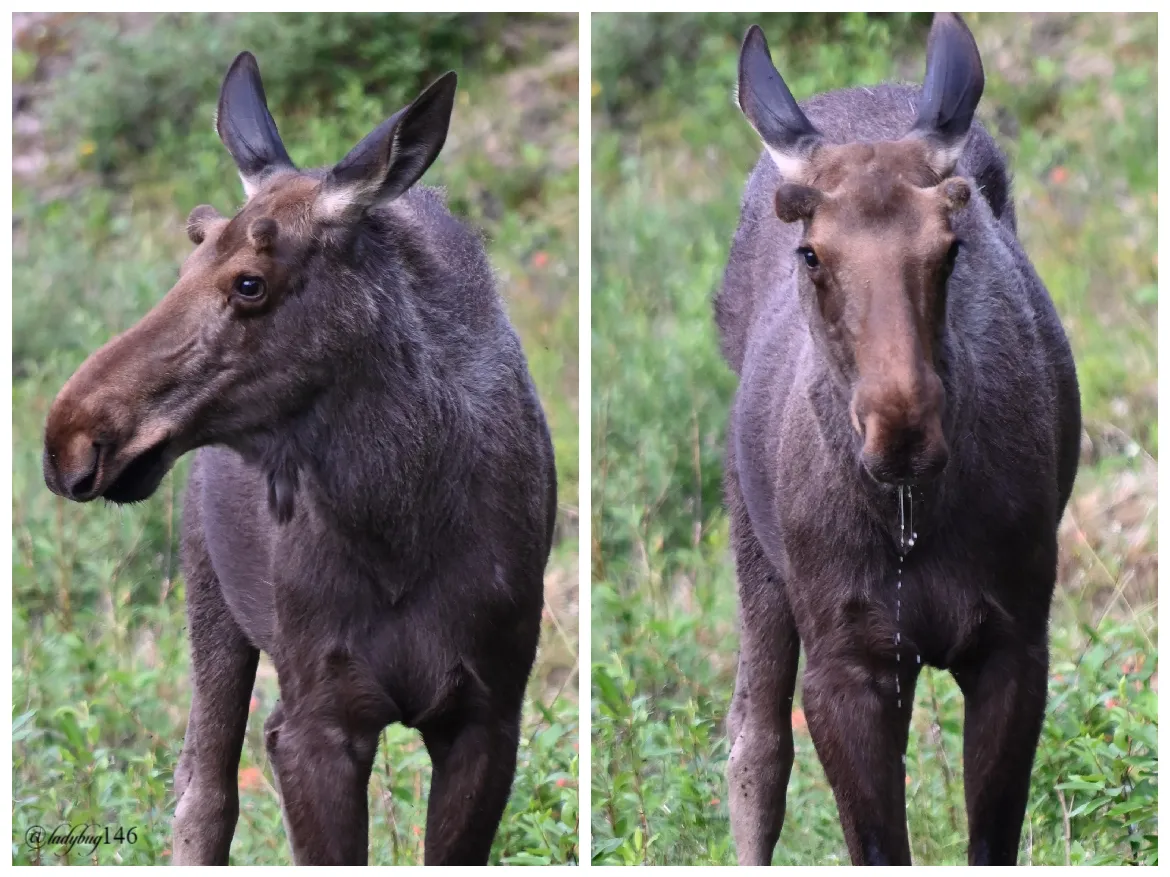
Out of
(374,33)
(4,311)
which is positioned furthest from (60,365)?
(374,33)

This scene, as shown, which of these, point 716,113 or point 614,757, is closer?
point 614,757

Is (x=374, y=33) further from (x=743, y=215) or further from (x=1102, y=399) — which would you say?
(x=1102, y=399)

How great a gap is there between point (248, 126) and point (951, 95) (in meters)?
1.47

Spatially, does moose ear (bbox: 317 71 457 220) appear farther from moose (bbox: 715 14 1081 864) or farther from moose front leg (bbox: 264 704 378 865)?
moose front leg (bbox: 264 704 378 865)

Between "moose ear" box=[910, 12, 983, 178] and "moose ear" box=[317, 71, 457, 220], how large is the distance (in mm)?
948

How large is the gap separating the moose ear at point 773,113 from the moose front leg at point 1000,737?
1099 mm

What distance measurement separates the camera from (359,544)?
15.2ft

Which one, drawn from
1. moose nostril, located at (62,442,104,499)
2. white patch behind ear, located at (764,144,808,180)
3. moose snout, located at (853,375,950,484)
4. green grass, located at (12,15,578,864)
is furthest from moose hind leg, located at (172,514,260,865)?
moose snout, located at (853,375,950,484)

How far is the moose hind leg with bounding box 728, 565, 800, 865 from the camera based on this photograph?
218 inches

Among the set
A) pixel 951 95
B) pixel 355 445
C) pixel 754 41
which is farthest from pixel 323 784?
pixel 951 95

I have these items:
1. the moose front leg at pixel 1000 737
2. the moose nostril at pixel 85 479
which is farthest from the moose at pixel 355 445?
the moose front leg at pixel 1000 737

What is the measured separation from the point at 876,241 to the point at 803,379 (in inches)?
24.3

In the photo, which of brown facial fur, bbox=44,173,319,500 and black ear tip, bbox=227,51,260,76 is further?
black ear tip, bbox=227,51,260,76

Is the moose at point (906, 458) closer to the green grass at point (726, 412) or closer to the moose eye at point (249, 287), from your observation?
the green grass at point (726, 412)
